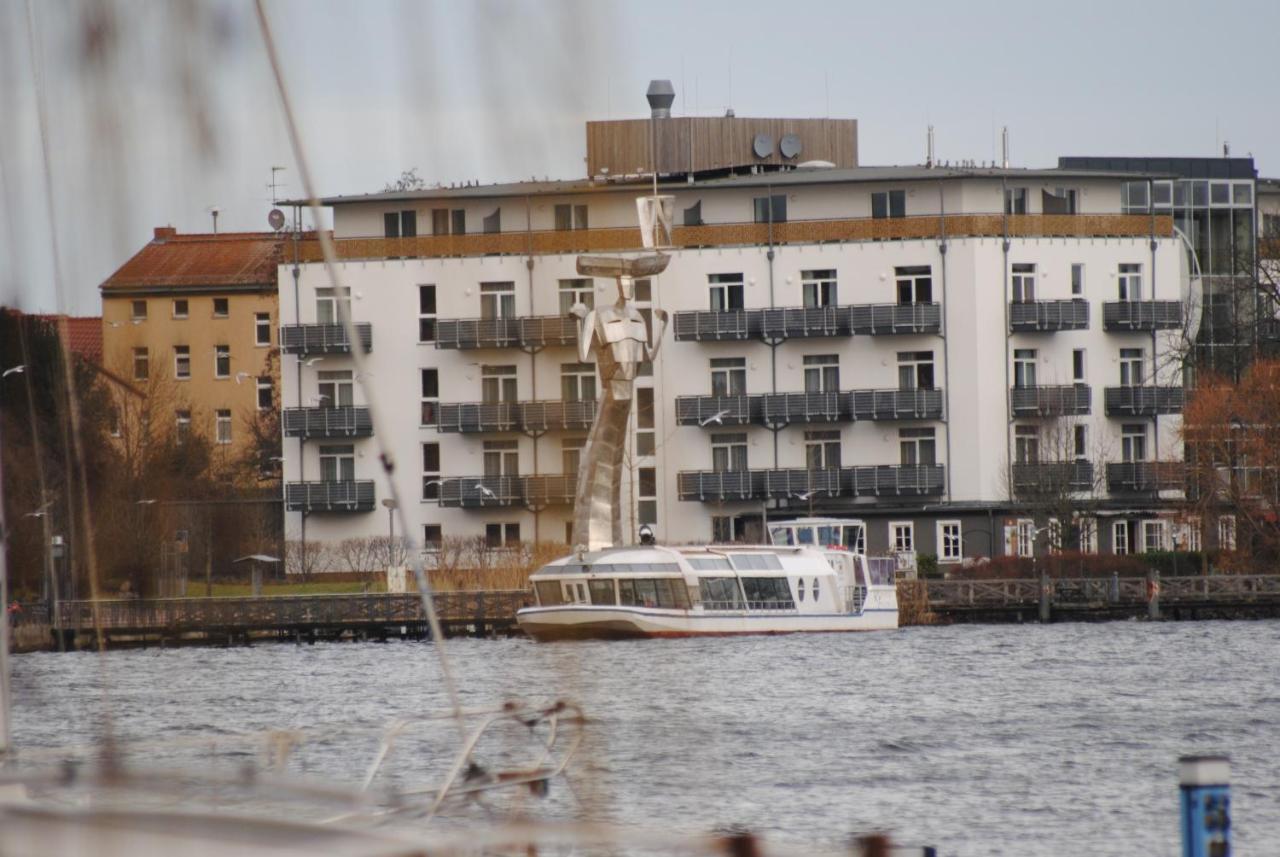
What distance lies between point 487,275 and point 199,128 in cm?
45

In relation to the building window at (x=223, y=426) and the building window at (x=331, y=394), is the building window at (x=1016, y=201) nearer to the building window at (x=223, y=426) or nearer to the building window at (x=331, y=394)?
the building window at (x=331, y=394)

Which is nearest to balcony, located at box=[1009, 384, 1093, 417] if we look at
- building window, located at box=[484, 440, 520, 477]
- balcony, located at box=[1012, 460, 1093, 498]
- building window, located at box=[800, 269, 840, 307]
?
balcony, located at box=[1012, 460, 1093, 498]

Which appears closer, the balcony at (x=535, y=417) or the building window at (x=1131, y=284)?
the balcony at (x=535, y=417)

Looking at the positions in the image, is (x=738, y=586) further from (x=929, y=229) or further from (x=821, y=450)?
(x=929, y=229)

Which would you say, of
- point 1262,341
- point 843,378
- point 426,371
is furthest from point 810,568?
point 426,371

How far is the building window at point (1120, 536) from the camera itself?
71.9 m

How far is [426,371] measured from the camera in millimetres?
6352

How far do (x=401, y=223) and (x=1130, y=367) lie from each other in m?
71.2

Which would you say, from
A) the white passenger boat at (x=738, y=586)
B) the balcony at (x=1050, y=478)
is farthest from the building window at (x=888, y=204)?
the white passenger boat at (x=738, y=586)

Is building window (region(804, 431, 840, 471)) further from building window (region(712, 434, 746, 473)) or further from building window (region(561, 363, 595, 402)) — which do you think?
building window (region(561, 363, 595, 402))

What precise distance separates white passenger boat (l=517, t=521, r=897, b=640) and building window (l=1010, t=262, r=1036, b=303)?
35.5 ft

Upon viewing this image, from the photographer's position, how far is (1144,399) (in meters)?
71.4

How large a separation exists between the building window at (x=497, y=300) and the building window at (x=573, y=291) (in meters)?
0.07

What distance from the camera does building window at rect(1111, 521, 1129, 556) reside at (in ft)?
236
